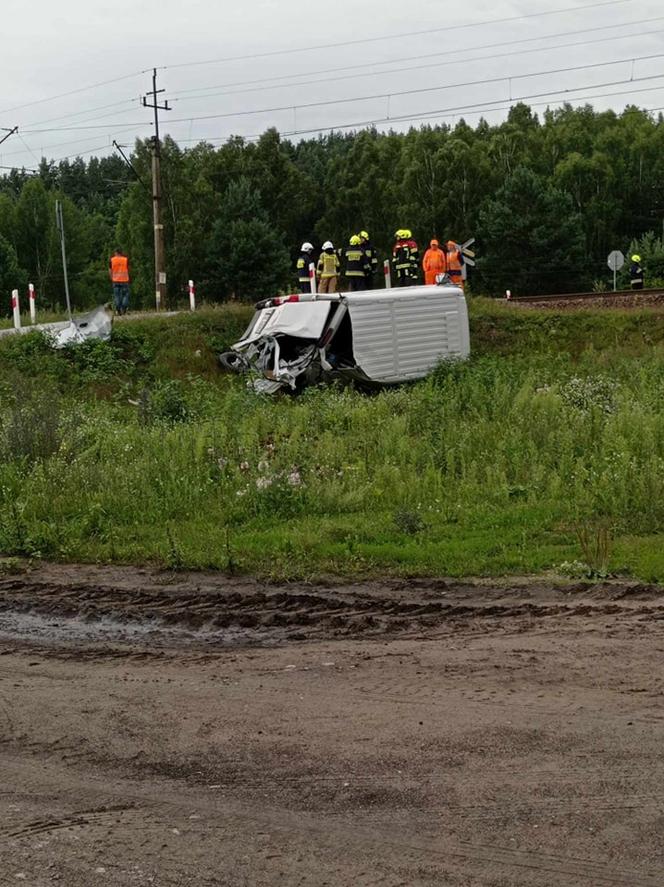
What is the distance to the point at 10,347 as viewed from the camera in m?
24.5

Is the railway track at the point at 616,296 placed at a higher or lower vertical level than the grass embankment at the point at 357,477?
higher

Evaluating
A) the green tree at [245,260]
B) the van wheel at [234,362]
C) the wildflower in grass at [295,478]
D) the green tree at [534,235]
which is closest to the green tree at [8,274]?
the green tree at [245,260]

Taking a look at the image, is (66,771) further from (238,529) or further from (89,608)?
(238,529)

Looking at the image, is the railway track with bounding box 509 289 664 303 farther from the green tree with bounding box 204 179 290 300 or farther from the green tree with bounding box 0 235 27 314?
the green tree with bounding box 0 235 27 314

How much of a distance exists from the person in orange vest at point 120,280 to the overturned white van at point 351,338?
359 inches

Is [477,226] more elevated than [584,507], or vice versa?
[477,226]

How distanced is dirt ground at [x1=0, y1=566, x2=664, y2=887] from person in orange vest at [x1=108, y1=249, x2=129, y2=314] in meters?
22.6

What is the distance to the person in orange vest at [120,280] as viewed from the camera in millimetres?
30750

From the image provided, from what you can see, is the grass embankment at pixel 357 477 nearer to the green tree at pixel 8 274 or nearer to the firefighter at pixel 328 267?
the firefighter at pixel 328 267

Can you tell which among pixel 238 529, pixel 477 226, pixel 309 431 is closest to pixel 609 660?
pixel 238 529

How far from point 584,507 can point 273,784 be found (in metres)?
7.20

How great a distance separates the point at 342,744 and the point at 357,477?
7.88 m

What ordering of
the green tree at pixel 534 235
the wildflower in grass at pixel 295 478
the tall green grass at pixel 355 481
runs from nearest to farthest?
the tall green grass at pixel 355 481 < the wildflower in grass at pixel 295 478 < the green tree at pixel 534 235

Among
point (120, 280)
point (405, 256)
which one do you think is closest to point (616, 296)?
point (405, 256)
